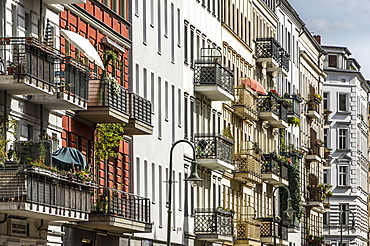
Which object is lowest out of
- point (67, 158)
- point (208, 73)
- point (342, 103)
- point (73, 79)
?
point (67, 158)

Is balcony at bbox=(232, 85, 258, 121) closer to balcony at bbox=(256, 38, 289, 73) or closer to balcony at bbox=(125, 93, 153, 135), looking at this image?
balcony at bbox=(256, 38, 289, 73)

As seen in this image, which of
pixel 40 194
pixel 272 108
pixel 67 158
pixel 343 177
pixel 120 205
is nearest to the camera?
pixel 40 194

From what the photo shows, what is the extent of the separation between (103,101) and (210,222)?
19.6 metres

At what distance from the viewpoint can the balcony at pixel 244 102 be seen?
7175cm

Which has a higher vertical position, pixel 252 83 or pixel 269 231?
pixel 252 83

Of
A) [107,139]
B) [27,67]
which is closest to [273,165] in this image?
[107,139]

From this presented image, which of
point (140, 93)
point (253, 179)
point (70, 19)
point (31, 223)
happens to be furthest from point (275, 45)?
point (31, 223)

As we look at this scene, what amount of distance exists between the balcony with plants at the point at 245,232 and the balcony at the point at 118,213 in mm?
19985

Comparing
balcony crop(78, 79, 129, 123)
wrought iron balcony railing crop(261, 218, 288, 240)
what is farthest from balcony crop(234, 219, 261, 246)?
balcony crop(78, 79, 129, 123)

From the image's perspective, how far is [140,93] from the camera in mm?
52281

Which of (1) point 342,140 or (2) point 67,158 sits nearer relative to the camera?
(2) point 67,158

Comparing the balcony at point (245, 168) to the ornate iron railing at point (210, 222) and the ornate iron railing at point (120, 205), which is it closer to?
the ornate iron railing at point (210, 222)

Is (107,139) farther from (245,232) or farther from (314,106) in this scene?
(314,106)

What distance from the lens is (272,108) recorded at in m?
78.2
